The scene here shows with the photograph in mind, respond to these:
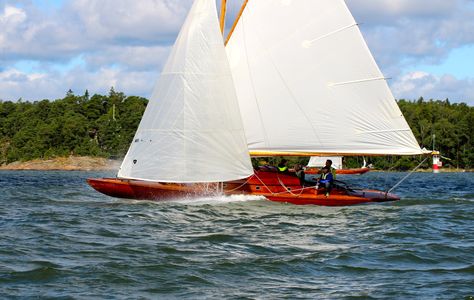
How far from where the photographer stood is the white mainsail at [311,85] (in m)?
30.9

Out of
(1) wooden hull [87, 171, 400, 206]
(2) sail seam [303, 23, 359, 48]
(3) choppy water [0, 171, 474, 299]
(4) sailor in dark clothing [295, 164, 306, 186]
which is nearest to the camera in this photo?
(3) choppy water [0, 171, 474, 299]

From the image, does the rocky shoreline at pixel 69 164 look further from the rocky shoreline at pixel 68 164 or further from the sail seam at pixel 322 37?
the sail seam at pixel 322 37

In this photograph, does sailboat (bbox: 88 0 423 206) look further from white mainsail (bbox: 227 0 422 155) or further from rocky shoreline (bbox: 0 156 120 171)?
rocky shoreline (bbox: 0 156 120 171)

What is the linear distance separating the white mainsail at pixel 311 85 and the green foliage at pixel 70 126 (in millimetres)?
113885

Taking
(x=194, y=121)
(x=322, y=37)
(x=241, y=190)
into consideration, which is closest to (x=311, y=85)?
(x=322, y=37)

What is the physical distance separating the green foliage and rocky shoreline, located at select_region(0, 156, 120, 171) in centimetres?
206

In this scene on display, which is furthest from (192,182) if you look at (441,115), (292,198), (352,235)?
(441,115)

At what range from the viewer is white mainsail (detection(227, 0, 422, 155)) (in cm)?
3091

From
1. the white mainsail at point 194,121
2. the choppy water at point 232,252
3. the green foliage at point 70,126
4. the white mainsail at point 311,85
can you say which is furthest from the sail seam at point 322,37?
the green foliage at point 70,126

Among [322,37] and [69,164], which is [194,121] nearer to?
[322,37]

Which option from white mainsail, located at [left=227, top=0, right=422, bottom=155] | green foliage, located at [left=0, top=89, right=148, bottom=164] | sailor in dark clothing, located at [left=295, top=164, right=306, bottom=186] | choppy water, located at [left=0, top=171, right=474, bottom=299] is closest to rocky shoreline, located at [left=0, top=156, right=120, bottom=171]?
green foliage, located at [left=0, top=89, right=148, bottom=164]

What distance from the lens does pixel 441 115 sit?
544ft

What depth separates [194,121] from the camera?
2956 centimetres

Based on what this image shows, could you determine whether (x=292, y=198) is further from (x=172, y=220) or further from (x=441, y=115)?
(x=441, y=115)
